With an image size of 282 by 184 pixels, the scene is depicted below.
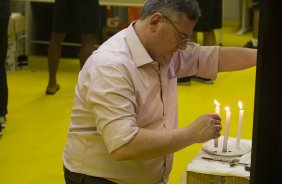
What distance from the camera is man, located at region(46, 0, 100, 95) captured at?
4852 mm

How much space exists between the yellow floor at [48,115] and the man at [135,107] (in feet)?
4.79

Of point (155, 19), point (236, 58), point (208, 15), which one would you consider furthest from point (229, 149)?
point (208, 15)

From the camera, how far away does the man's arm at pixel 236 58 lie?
202cm

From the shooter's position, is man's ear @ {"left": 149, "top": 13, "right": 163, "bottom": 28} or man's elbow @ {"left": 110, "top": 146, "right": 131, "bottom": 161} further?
man's ear @ {"left": 149, "top": 13, "right": 163, "bottom": 28}

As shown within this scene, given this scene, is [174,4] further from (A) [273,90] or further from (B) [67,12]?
(B) [67,12]

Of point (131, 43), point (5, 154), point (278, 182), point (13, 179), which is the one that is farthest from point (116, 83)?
point (5, 154)

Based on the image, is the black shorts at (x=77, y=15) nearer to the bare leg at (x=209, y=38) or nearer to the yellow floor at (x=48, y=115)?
the yellow floor at (x=48, y=115)

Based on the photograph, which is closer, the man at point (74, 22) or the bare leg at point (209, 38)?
the man at point (74, 22)

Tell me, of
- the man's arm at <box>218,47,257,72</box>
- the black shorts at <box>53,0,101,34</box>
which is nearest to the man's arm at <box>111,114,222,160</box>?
the man's arm at <box>218,47,257,72</box>

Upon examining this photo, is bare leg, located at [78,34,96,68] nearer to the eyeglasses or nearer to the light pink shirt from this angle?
the light pink shirt

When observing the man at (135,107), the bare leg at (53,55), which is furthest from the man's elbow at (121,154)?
the bare leg at (53,55)

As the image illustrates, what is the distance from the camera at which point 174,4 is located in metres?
1.66

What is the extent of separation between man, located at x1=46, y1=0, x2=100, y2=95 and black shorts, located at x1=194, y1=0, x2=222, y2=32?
1.07 metres

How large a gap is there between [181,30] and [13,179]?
6.53 ft
